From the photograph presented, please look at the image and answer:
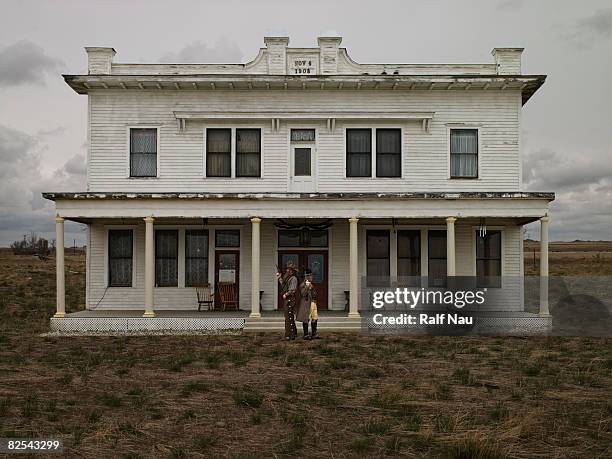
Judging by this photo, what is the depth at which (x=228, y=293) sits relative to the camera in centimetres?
2145

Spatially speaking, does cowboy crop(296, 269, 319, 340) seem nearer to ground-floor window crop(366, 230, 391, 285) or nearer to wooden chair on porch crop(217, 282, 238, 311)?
ground-floor window crop(366, 230, 391, 285)

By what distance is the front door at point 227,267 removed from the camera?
21.6m

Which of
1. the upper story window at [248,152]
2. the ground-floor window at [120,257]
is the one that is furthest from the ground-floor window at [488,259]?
the ground-floor window at [120,257]

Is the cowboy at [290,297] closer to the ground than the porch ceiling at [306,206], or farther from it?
closer to the ground

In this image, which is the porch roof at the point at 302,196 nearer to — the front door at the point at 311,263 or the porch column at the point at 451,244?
the porch column at the point at 451,244

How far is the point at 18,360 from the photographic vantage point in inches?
555

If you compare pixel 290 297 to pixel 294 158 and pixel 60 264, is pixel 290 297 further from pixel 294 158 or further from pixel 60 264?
pixel 60 264

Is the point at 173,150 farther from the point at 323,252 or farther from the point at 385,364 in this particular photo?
the point at 385,364

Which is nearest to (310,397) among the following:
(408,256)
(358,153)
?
(408,256)

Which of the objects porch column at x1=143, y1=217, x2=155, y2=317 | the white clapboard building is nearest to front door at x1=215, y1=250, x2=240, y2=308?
the white clapboard building

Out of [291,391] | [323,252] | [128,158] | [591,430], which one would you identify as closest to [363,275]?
[323,252]

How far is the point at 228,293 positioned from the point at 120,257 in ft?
12.0

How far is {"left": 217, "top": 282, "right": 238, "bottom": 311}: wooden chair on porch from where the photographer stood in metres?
21.4
